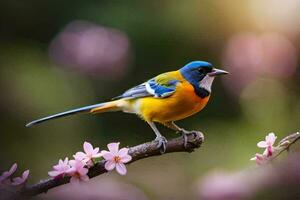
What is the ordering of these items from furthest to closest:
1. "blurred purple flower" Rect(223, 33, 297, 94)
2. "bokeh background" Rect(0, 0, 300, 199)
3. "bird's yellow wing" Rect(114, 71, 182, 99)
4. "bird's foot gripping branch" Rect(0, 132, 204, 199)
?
1. "blurred purple flower" Rect(223, 33, 297, 94)
2. "bokeh background" Rect(0, 0, 300, 199)
3. "bird's yellow wing" Rect(114, 71, 182, 99)
4. "bird's foot gripping branch" Rect(0, 132, 204, 199)

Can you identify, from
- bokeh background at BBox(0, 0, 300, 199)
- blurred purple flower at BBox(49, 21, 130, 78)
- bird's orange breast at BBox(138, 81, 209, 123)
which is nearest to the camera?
bird's orange breast at BBox(138, 81, 209, 123)

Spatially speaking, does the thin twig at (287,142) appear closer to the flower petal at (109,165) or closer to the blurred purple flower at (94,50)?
the flower petal at (109,165)

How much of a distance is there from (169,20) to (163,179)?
115cm

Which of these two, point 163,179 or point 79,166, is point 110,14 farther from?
point 79,166

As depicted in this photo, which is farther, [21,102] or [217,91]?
[217,91]

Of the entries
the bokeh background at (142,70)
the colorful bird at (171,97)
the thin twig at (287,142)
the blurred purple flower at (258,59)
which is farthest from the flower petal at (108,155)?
the blurred purple flower at (258,59)

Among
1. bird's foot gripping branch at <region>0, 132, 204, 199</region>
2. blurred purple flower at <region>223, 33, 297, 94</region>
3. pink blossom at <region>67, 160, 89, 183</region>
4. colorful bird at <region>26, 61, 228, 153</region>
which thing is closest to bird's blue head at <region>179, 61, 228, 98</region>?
colorful bird at <region>26, 61, 228, 153</region>

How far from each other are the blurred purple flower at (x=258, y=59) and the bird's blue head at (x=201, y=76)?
59.2 inches

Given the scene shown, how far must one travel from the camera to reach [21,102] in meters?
3.60

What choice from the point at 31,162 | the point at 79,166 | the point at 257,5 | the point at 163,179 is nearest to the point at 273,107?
the point at 163,179

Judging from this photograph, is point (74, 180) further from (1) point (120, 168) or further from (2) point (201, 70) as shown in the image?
(2) point (201, 70)

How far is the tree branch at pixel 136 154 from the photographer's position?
1.10 m

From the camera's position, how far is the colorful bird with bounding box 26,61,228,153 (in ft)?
6.07

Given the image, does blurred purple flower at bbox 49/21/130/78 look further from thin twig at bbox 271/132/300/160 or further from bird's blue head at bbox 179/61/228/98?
thin twig at bbox 271/132/300/160
